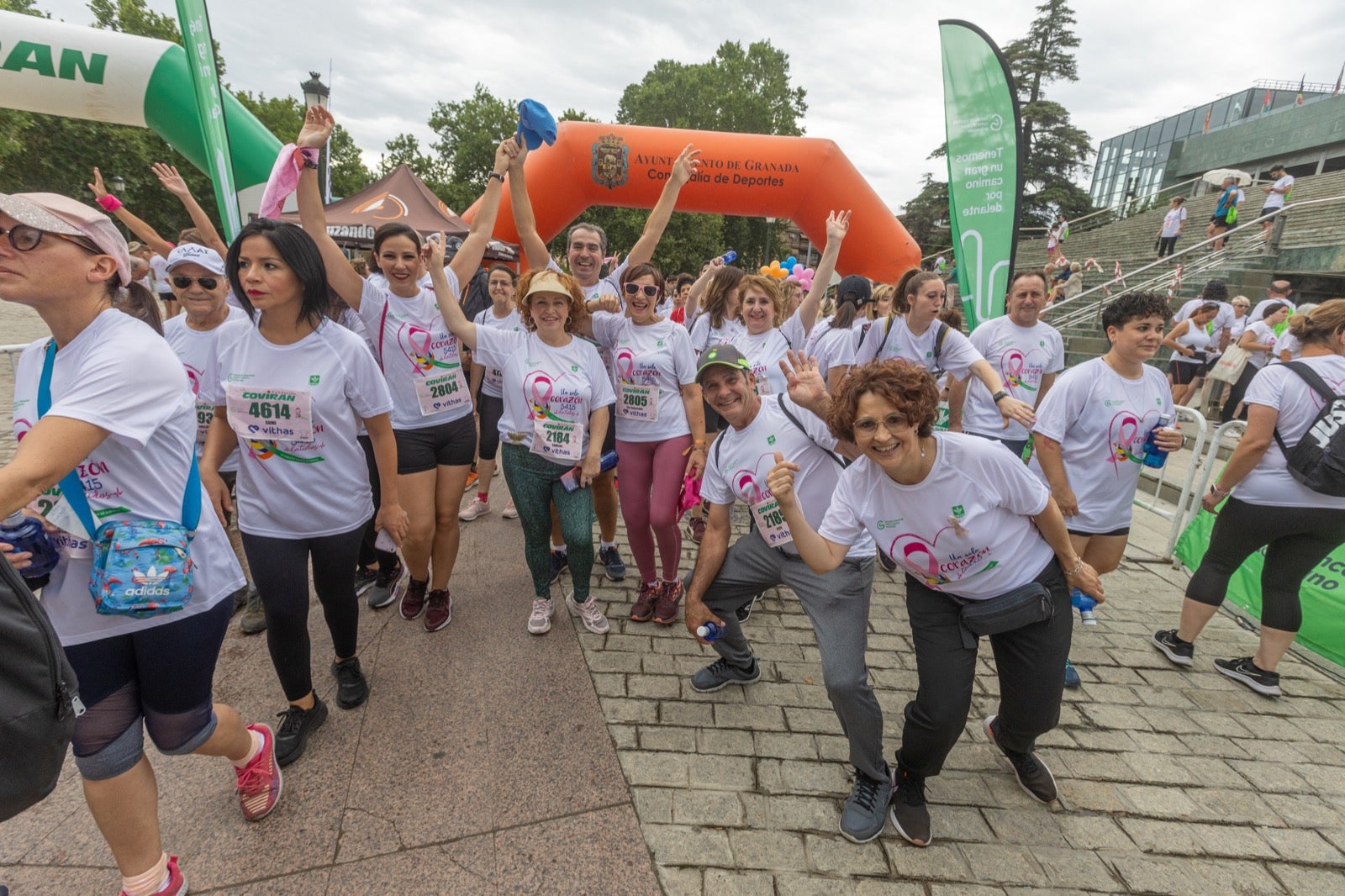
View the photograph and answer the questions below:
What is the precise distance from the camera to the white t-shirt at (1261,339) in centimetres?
725

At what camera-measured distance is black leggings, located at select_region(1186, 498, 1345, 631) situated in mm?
2951

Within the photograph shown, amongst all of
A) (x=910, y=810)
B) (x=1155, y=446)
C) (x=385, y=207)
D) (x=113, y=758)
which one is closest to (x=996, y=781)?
(x=910, y=810)

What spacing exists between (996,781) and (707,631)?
1.36 metres

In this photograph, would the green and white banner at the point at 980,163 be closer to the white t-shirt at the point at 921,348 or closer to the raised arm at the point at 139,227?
the white t-shirt at the point at 921,348

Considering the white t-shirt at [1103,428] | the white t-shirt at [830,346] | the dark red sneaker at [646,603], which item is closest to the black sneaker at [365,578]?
the dark red sneaker at [646,603]

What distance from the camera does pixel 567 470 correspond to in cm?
328

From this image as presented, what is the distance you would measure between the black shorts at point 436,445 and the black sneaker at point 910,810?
267 centimetres

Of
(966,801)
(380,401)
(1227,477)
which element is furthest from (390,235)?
(1227,477)

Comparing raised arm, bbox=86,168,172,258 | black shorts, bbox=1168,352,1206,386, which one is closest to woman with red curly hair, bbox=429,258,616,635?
raised arm, bbox=86,168,172,258

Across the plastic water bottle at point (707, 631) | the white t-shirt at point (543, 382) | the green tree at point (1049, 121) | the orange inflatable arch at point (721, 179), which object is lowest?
the plastic water bottle at point (707, 631)

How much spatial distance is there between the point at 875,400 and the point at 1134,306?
1.96 m

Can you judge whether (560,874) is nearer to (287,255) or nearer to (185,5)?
(287,255)

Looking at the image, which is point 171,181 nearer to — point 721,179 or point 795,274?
point 721,179

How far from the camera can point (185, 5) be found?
4.43m
